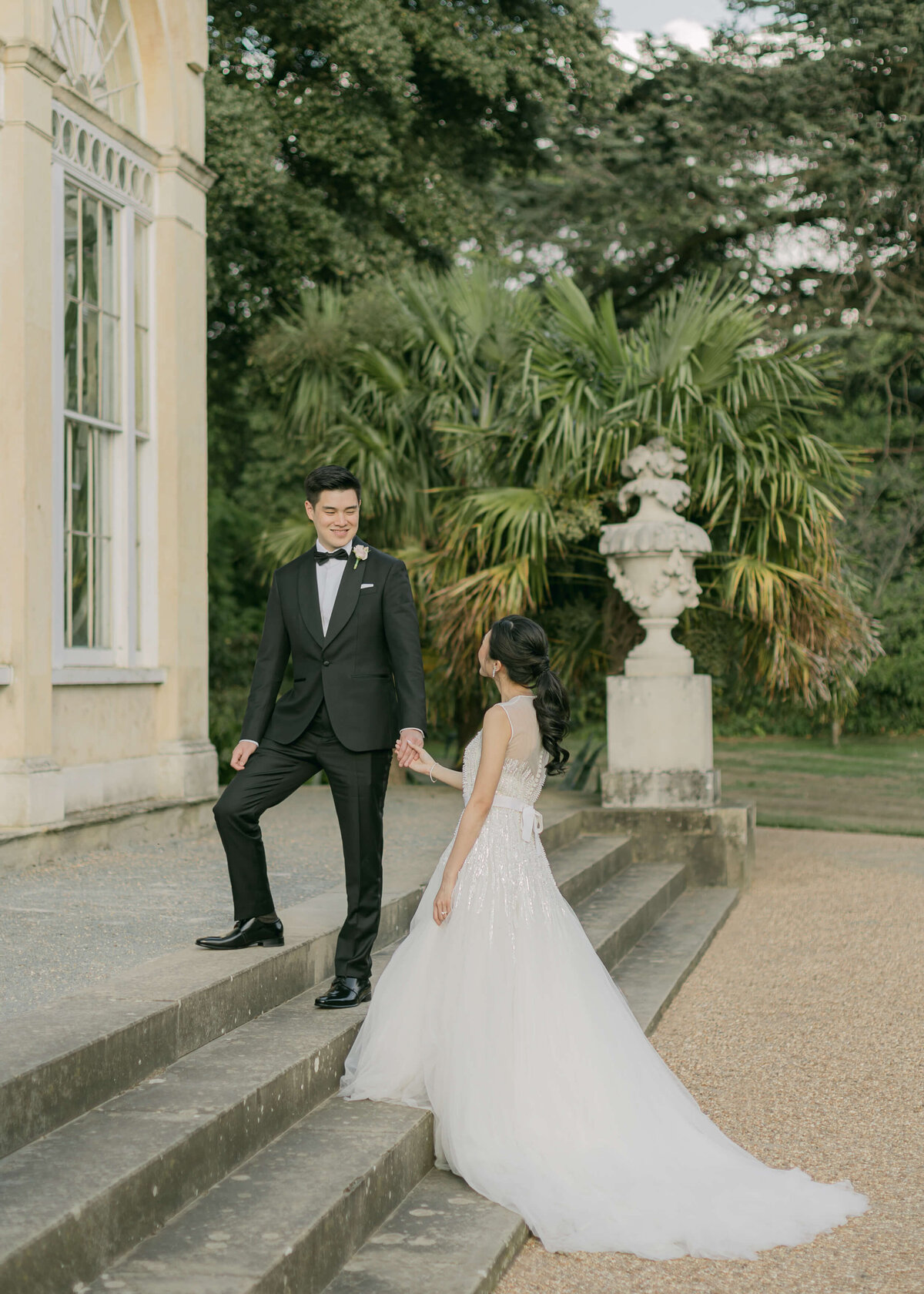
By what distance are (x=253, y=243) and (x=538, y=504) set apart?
454 centimetres

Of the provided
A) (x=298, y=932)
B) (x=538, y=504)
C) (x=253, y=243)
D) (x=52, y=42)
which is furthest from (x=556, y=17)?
(x=298, y=932)

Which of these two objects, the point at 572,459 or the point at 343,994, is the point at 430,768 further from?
the point at 572,459

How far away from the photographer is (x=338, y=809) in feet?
13.9

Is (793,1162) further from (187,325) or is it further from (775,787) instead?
(775,787)

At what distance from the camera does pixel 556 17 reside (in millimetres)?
12648

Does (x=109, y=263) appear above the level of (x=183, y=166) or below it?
below

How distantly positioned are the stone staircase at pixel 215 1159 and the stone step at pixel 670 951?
2017mm

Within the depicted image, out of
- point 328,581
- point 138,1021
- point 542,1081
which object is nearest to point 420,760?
point 328,581

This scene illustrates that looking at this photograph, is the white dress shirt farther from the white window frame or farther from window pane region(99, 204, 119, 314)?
window pane region(99, 204, 119, 314)

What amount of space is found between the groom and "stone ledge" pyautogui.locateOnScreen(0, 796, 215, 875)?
2372 millimetres

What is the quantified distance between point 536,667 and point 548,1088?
1.17 meters

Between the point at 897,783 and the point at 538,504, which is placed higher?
the point at 538,504

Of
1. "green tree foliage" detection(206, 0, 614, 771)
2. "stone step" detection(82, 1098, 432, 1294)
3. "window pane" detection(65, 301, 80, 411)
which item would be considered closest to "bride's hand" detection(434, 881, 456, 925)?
"stone step" detection(82, 1098, 432, 1294)

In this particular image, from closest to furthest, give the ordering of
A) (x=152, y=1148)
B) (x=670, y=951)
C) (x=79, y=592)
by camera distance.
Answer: (x=152, y=1148) → (x=670, y=951) → (x=79, y=592)
